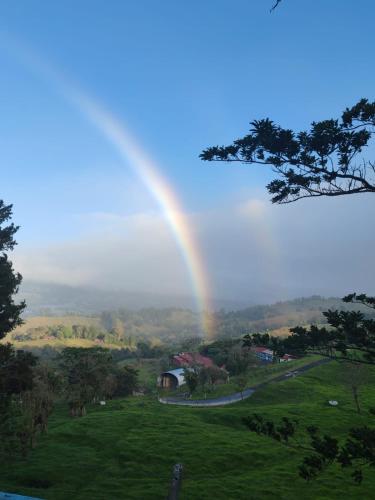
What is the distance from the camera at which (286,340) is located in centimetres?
1583

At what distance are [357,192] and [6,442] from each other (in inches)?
1285

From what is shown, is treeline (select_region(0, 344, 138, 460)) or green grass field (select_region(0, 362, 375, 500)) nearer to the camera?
treeline (select_region(0, 344, 138, 460))

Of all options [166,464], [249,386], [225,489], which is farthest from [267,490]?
[249,386]

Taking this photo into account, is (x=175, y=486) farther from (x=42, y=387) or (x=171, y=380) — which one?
(x=171, y=380)

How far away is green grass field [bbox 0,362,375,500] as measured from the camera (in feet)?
106

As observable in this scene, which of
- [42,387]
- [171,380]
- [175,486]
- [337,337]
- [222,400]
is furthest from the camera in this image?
[171,380]

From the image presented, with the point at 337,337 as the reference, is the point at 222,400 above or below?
below

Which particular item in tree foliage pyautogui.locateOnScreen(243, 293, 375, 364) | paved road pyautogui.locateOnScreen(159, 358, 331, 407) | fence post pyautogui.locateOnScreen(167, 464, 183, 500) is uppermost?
tree foliage pyautogui.locateOnScreen(243, 293, 375, 364)

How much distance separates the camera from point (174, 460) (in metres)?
39.8

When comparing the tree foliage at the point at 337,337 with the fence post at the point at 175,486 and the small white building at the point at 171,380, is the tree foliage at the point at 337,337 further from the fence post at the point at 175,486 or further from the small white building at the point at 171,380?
the small white building at the point at 171,380

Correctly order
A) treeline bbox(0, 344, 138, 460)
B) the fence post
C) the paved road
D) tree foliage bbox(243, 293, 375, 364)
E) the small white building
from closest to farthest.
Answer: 1. tree foliage bbox(243, 293, 375, 364)
2. the fence post
3. treeline bbox(0, 344, 138, 460)
4. the paved road
5. the small white building

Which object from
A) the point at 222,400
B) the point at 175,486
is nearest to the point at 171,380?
the point at 222,400

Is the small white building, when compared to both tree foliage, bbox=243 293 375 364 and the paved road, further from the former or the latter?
tree foliage, bbox=243 293 375 364

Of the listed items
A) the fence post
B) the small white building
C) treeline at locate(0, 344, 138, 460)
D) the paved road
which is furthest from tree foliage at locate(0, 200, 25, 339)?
the small white building
